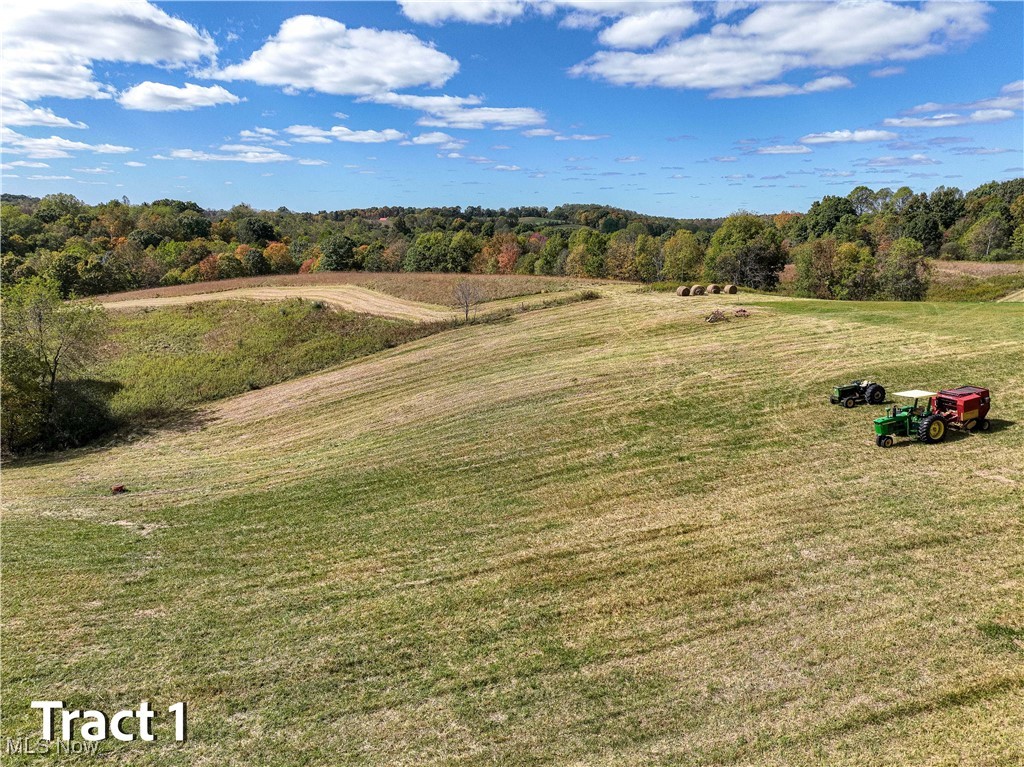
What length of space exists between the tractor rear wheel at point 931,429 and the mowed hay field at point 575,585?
22.0 inches

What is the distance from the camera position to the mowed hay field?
917 centimetres

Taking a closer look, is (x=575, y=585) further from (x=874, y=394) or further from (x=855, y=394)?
(x=874, y=394)

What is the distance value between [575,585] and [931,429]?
40.2ft

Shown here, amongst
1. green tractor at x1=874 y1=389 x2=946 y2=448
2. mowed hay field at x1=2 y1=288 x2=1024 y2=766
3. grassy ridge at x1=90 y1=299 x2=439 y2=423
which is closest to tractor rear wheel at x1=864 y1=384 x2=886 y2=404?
mowed hay field at x1=2 y1=288 x2=1024 y2=766

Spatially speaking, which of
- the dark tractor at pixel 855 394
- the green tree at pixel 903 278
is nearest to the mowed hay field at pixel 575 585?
the dark tractor at pixel 855 394

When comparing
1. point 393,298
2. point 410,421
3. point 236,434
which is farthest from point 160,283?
point 410,421

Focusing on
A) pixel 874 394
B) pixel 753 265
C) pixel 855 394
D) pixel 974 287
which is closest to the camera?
pixel 874 394

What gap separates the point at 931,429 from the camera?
56.5 ft

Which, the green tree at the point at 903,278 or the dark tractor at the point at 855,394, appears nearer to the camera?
the dark tractor at the point at 855,394

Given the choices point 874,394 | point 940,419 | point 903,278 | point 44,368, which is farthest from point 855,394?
point 903,278

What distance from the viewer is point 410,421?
2809 centimetres

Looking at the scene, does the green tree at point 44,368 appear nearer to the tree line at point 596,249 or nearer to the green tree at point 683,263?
the tree line at point 596,249

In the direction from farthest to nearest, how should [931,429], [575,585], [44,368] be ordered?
[44,368] < [931,429] < [575,585]

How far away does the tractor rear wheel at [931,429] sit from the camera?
17.2 metres
